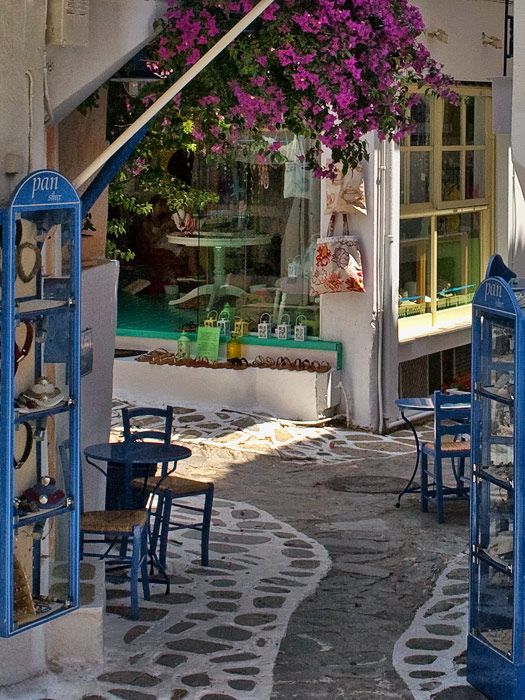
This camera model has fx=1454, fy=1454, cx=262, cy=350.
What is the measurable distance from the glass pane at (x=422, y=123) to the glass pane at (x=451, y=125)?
0.34 metres

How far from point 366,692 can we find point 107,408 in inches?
135

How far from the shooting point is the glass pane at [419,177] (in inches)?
631

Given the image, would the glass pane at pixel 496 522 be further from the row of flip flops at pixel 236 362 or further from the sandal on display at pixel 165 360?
the sandal on display at pixel 165 360

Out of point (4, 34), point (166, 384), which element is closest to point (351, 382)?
point (166, 384)

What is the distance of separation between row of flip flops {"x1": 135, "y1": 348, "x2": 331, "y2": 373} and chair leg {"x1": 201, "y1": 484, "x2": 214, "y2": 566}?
17.1 feet

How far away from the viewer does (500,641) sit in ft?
23.9

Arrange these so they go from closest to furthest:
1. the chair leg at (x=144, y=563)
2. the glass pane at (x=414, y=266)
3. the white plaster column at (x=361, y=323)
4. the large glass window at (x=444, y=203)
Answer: the chair leg at (x=144, y=563), the white plaster column at (x=361, y=323), the glass pane at (x=414, y=266), the large glass window at (x=444, y=203)

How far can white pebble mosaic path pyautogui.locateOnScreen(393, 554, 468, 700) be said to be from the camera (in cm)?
762

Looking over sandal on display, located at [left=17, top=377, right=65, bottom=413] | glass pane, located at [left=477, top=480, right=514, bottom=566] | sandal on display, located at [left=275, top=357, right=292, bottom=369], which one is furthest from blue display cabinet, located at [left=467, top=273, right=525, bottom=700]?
sandal on display, located at [left=275, top=357, right=292, bottom=369]

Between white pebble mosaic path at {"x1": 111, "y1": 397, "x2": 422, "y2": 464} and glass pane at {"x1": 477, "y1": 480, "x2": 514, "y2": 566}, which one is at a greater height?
glass pane at {"x1": 477, "y1": 480, "x2": 514, "y2": 566}

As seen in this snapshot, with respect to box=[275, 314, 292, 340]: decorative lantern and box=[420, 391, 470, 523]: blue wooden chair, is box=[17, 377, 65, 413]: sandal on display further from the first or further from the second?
box=[275, 314, 292, 340]: decorative lantern

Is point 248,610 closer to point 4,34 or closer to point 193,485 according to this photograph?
point 193,485

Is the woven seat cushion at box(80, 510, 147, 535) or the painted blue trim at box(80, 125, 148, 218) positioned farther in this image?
the woven seat cushion at box(80, 510, 147, 535)

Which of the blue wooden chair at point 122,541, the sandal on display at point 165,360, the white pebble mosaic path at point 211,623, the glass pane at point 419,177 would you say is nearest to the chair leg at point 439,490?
the white pebble mosaic path at point 211,623
